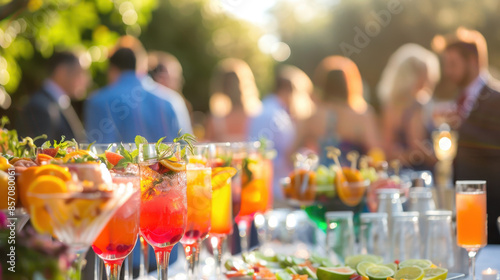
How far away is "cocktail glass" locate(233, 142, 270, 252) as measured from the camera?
3062 millimetres

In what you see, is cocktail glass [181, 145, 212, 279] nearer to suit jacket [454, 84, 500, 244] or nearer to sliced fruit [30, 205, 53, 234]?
sliced fruit [30, 205, 53, 234]

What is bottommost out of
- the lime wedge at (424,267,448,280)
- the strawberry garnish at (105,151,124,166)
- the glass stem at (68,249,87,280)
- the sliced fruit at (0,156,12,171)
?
the lime wedge at (424,267,448,280)

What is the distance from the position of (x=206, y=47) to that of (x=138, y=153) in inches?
734

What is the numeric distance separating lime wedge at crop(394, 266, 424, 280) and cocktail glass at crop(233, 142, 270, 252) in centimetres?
100

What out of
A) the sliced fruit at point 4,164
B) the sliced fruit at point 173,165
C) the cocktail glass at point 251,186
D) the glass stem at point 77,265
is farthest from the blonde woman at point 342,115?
the glass stem at point 77,265

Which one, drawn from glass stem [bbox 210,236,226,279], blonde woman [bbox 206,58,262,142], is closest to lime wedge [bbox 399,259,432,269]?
glass stem [bbox 210,236,226,279]

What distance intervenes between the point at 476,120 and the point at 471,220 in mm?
2237

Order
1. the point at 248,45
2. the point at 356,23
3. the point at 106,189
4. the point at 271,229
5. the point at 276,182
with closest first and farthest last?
the point at 106,189 → the point at 271,229 → the point at 276,182 → the point at 356,23 → the point at 248,45

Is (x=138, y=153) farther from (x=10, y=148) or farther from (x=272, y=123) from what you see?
(x=272, y=123)

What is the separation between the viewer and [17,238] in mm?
1229

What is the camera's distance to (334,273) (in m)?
2.17

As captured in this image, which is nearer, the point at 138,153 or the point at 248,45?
the point at 138,153

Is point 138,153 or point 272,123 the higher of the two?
point 272,123

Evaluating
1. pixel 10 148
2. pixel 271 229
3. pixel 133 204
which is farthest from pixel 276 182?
pixel 133 204
